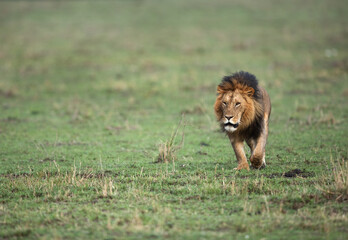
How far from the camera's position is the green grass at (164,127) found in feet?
21.4

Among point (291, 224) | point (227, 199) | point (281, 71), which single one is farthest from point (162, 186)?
point (281, 71)

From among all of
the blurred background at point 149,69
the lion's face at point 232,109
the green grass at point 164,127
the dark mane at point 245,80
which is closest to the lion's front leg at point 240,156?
the green grass at point 164,127

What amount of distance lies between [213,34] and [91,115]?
63.8 ft

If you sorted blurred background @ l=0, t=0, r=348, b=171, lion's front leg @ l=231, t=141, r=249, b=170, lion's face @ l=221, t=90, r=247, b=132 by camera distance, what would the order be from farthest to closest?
1. blurred background @ l=0, t=0, r=348, b=171
2. lion's front leg @ l=231, t=141, r=249, b=170
3. lion's face @ l=221, t=90, r=247, b=132

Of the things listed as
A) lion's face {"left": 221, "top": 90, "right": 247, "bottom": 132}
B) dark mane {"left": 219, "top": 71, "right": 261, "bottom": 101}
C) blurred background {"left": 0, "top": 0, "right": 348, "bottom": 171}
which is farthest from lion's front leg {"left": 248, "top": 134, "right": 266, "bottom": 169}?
blurred background {"left": 0, "top": 0, "right": 348, "bottom": 171}

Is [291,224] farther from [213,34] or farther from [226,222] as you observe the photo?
[213,34]

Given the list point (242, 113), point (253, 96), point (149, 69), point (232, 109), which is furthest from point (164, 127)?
point (149, 69)

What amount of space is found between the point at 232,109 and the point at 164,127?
6106 millimetres

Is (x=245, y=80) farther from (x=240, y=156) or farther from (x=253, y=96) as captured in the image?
(x=240, y=156)

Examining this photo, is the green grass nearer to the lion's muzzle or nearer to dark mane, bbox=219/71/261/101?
the lion's muzzle

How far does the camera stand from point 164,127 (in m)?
14.5

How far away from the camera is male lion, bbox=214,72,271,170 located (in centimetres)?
855

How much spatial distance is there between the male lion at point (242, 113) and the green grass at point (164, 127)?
469mm

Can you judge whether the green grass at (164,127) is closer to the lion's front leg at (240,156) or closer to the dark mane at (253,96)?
the lion's front leg at (240,156)
